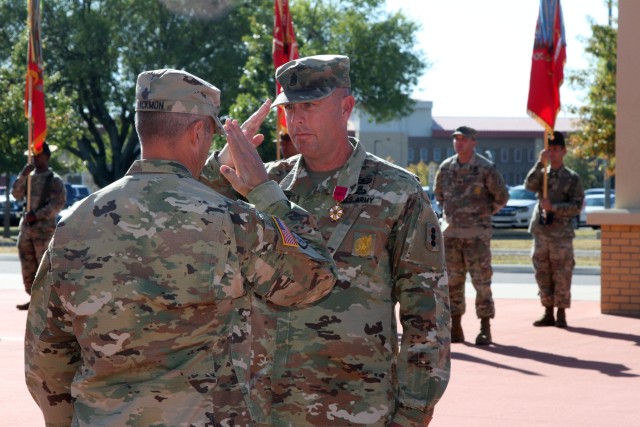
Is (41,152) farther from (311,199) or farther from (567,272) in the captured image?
(311,199)

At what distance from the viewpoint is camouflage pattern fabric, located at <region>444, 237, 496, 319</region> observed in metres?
11.4

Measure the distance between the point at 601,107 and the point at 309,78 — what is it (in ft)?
102

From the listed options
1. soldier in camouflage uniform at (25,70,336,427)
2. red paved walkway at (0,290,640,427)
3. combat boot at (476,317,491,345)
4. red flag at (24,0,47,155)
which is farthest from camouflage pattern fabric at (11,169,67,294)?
soldier in camouflage uniform at (25,70,336,427)

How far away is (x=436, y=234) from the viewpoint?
12.7ft

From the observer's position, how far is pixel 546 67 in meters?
14.1

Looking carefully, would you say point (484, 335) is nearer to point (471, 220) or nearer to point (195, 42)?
point (471, 220)

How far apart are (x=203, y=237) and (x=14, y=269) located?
797 inches

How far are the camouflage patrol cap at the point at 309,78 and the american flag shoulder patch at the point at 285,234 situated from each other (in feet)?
3.12

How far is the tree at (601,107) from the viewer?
33.4m

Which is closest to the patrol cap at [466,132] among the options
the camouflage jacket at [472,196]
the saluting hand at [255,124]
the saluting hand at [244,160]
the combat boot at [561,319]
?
the camouflage jacket at [472,196]

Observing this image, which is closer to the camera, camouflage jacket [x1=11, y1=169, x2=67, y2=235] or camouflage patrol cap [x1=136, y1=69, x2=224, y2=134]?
camouflage patrol cap [x1=136, y1=69, x2=224, y2=134]

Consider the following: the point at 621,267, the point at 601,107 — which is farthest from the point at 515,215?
the point at 621,267

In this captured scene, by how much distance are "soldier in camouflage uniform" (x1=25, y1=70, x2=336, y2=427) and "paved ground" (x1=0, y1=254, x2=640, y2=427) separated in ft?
15.0

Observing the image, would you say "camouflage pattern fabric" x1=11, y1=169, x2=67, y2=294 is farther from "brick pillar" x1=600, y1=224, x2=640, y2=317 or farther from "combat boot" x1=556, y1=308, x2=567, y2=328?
"brick pillar" x1=600, y1=224, x2=640, y2=317
